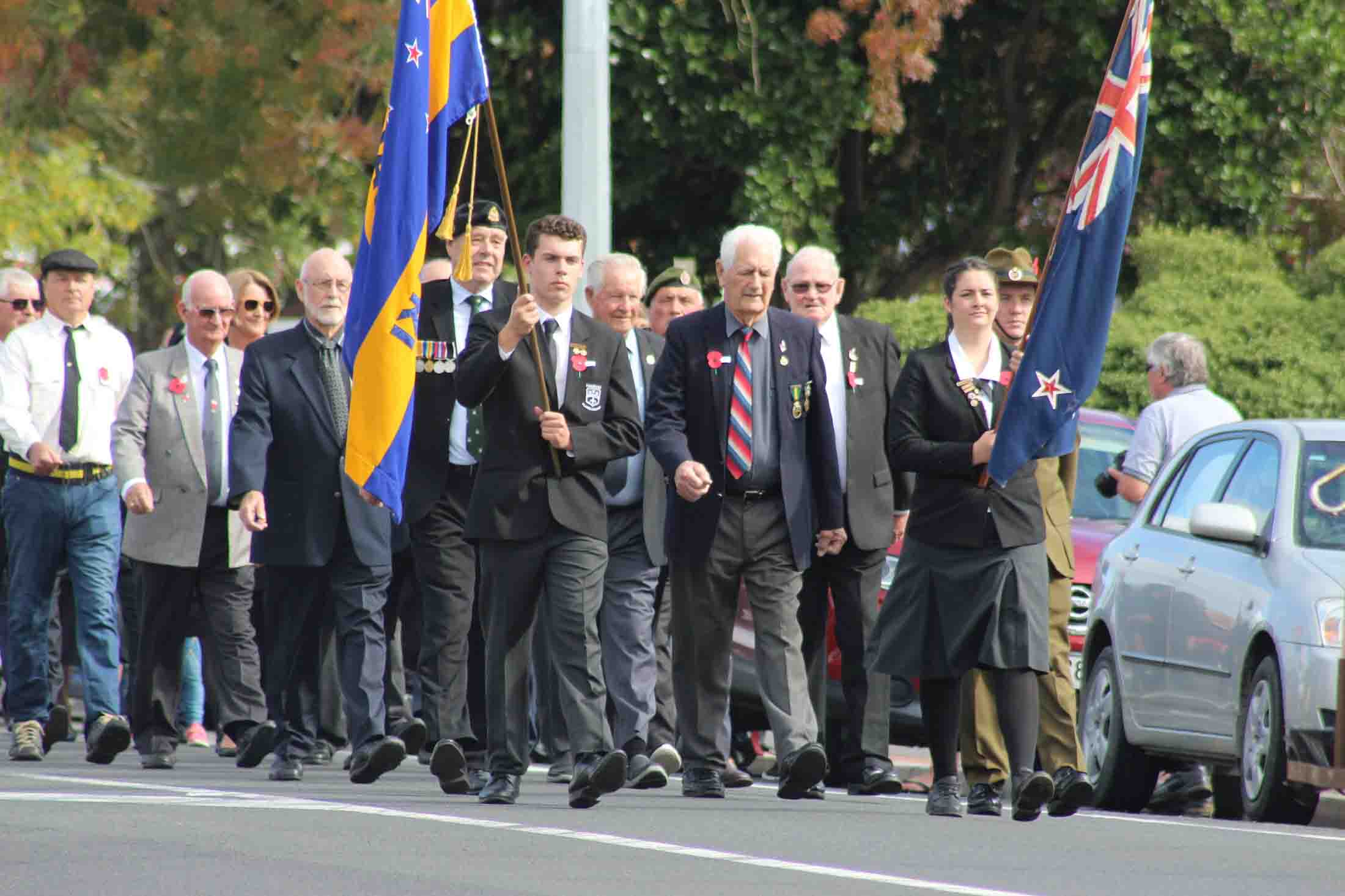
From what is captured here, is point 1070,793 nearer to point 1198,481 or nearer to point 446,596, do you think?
point 1198,481

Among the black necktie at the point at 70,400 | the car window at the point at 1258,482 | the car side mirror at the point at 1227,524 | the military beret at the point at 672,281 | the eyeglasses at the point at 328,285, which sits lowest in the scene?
the car side mirror at the point at 1227,524

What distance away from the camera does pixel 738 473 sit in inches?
423

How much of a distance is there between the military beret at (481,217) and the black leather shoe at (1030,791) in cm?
326

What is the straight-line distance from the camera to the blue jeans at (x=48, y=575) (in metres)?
12.7

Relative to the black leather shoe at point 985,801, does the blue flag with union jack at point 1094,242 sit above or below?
above

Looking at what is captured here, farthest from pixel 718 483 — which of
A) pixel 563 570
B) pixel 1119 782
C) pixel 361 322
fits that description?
pixel 1119 782

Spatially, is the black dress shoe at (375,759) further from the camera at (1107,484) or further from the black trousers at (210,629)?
the camera at (1107,484)

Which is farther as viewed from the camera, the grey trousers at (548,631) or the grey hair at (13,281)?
the grey hair at (13,281)

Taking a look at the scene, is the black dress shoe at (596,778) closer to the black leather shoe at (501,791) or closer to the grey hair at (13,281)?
the black leather shoe at (501,791)

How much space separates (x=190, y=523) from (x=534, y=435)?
110 inches

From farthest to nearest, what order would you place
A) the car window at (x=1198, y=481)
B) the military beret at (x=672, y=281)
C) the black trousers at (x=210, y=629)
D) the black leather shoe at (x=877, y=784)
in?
the military beret at (x=672, y=281) → the black trousers at (x=210, y=629) → the car window at (x=1198, y=481) → the black leather shoe at (x=877, y=784)

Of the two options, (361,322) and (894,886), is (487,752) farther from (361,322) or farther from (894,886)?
(894,886)

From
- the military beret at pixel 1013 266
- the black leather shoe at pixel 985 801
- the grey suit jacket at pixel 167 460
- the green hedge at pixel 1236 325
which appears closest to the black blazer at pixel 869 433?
the military beret at pixel 1013 266

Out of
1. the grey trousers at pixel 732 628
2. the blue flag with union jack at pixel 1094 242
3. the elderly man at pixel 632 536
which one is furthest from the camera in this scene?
the elderly man at pixel 632 536
